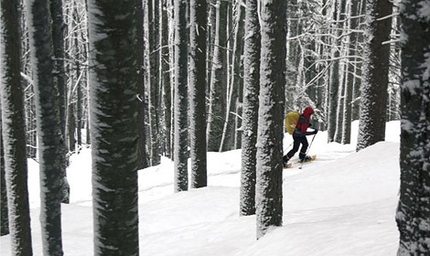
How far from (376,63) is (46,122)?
690 centimetres

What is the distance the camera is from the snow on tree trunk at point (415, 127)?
1.87m

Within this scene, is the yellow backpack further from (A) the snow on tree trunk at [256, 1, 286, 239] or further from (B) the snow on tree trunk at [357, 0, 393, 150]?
(A) the snow on tree trunk at [256, 1, 286, 239]

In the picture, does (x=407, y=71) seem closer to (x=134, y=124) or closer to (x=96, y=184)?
(x=134, y=124)

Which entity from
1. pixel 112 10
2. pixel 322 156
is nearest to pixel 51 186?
pixel 112 10

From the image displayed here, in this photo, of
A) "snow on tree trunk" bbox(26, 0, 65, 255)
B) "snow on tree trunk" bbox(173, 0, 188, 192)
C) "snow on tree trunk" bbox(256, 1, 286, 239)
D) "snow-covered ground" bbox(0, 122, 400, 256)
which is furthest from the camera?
"snow on tree trunk" bbox(173, 0, 188, 192)

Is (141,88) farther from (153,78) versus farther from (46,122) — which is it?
(46,122)

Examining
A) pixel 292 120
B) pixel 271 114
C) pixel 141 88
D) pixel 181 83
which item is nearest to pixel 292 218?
pixel 271 114

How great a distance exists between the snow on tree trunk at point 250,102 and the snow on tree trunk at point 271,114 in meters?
1.72

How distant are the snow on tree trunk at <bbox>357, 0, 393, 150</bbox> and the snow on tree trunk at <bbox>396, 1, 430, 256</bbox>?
8.30m

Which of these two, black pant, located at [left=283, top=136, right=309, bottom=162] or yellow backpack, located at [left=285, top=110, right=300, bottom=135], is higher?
yellow backpack, located at [left=285, top=110, right=300, bottom=135]

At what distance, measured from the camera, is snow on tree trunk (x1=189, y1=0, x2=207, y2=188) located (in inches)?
429

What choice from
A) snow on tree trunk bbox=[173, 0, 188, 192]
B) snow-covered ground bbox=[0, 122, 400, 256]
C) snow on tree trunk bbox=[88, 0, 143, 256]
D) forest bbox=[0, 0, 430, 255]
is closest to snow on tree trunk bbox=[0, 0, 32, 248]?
forest bbox=[0, 0, 430, 255]

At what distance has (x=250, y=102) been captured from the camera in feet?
25.7

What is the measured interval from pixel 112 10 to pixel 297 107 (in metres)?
23.5
